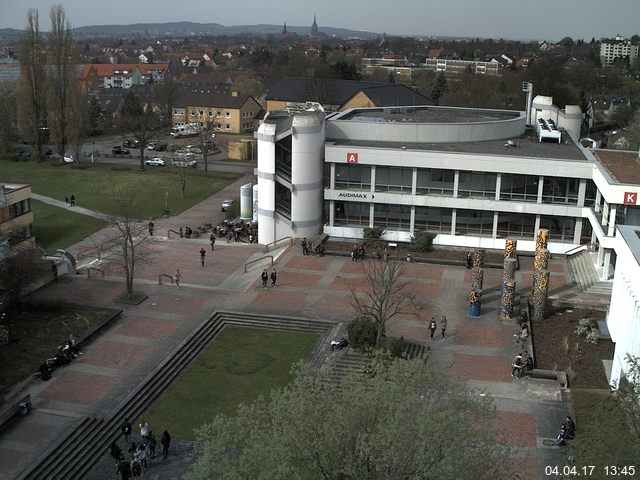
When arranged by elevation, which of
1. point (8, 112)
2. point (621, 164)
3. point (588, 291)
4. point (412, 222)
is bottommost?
point (588, 291)

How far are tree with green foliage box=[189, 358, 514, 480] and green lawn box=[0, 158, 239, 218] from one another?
4273 cm

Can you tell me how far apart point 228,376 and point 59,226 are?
2955 centimetres

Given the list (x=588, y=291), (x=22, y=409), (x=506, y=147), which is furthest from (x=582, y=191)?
(x=22, y=409)

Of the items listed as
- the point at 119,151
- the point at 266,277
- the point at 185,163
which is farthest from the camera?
the point at 119,151

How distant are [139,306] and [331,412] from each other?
921 inches

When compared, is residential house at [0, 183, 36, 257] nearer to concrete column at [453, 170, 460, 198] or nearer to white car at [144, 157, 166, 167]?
concrete column at [453, 170, 460, 198]

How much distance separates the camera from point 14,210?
44281mm

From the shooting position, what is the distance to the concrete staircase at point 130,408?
24.0 m

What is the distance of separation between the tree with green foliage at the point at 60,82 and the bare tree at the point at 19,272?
1802 inches

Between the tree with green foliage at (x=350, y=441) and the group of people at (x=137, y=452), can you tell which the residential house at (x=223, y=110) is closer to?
the group of people at (x=137, y=452)

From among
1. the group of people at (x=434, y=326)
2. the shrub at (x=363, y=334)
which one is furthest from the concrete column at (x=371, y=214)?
the shrub at (x=363, y=334)

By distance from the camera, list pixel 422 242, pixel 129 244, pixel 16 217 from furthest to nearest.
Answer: pixel 422 242, pixel 129 244, pixel 16 217

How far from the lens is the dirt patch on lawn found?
3027cm

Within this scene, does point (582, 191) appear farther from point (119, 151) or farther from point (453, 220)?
point (119, 151)
